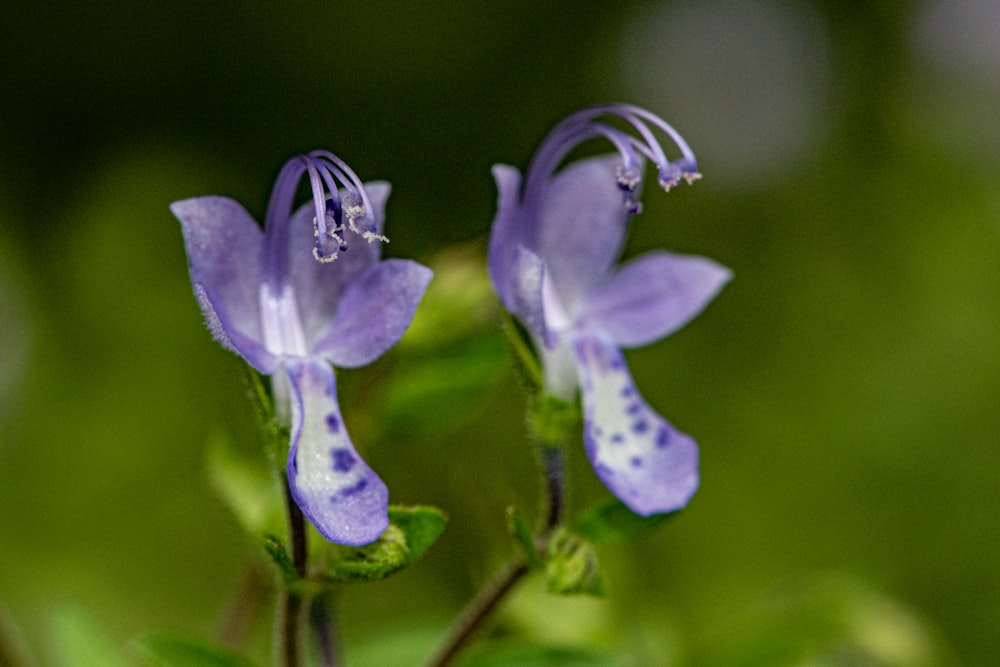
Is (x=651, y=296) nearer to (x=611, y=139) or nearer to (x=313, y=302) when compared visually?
(x=611, y=139)

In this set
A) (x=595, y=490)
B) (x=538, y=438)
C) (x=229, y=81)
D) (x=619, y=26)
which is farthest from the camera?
(x=619, y=26)

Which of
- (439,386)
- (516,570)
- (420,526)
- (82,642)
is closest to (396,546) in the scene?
(420,526)

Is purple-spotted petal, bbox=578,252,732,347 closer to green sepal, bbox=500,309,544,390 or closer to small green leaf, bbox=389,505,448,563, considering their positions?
green sepal, bbox=500,309,544,390

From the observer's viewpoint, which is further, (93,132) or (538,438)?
(93,132)

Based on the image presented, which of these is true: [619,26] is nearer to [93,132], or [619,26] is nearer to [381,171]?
[381,171]

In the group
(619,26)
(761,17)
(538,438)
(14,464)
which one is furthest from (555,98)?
(538,438)

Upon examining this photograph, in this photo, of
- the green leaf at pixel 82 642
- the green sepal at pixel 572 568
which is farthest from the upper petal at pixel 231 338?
the green leaf at pixel 82 642
